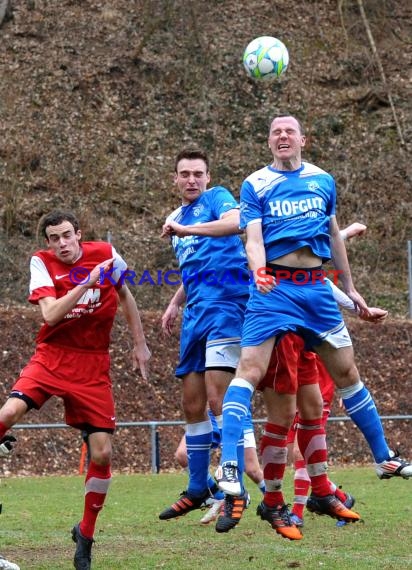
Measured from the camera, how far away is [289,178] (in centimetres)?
700

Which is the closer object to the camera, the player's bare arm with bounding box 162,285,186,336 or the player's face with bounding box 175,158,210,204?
the player's face with bounding box 175,158,210,204

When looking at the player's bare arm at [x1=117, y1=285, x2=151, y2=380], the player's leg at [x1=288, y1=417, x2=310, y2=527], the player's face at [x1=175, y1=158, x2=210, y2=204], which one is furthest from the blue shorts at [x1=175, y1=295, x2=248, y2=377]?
the player's leg at [x1=288, y1=417, x2=310, y2=527]

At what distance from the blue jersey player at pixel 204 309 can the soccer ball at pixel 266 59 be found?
3.16 meters

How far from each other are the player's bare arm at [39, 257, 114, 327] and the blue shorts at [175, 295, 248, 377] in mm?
1292

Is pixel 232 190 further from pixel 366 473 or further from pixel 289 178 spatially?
pixel 289 178

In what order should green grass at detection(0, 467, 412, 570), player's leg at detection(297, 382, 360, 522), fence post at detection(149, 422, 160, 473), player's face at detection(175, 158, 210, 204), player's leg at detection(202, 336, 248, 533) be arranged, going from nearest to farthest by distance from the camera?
green grass at detection(0, 467, 412, 570), player's leg at detection(297, 382, 360, 522), player's leg at detection(202, 336, 248, 533), player's face at detection(175, 158, 210, 204), fence post at detection(149, 422, 160, 473)

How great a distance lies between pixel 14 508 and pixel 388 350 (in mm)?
10276

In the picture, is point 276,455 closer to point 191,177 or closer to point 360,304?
point 360,304

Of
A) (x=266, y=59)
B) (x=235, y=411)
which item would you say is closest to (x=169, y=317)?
(x=235, y=411)

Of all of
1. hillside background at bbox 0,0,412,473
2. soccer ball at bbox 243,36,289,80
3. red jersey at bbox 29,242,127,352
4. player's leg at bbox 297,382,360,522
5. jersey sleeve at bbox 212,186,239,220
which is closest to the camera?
red jersey at bbox 29,242,127,352

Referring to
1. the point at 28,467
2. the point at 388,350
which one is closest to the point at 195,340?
the point at 28,467

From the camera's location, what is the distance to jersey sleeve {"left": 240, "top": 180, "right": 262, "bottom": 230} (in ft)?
22.7

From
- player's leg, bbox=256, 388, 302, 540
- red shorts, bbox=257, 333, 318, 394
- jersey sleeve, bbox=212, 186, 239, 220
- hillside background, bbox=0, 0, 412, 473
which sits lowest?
player's leg, bbox=256, 388, 302, 540

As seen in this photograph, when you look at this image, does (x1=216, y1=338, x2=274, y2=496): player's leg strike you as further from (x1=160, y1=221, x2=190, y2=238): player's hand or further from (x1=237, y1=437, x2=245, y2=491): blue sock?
(x1=160, y1=221, x2=190, y2=238): player's hand
